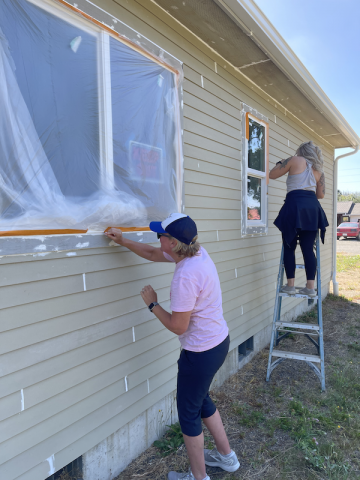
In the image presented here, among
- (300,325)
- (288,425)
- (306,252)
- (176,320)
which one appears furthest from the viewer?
(306,252)

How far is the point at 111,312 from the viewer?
2.21 m

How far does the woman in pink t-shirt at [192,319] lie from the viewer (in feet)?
5.92

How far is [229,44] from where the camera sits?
333 cm

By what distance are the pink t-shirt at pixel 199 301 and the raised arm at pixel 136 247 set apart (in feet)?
1.13

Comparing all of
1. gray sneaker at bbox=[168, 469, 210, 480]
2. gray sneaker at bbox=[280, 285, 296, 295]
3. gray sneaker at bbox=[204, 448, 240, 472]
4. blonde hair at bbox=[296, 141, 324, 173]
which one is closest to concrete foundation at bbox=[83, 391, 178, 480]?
gray sneaker at bbox=[168, 469, 210, 480]

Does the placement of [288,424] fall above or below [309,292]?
below

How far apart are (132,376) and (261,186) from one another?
10.7 feet

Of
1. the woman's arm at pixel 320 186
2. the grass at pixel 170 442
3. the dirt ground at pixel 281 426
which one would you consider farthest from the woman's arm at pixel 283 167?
the grass at pixel 170 442

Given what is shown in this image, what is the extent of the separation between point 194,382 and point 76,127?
166cm

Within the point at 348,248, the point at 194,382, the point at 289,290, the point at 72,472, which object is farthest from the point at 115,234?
the point at 348,248

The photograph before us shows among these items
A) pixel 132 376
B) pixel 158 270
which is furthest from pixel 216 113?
pixel 132 376

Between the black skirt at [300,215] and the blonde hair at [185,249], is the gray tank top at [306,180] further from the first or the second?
the blonde hair at [185,249]

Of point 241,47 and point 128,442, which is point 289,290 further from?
point 241,47

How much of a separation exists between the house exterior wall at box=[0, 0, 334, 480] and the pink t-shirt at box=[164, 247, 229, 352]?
1.87 ft
